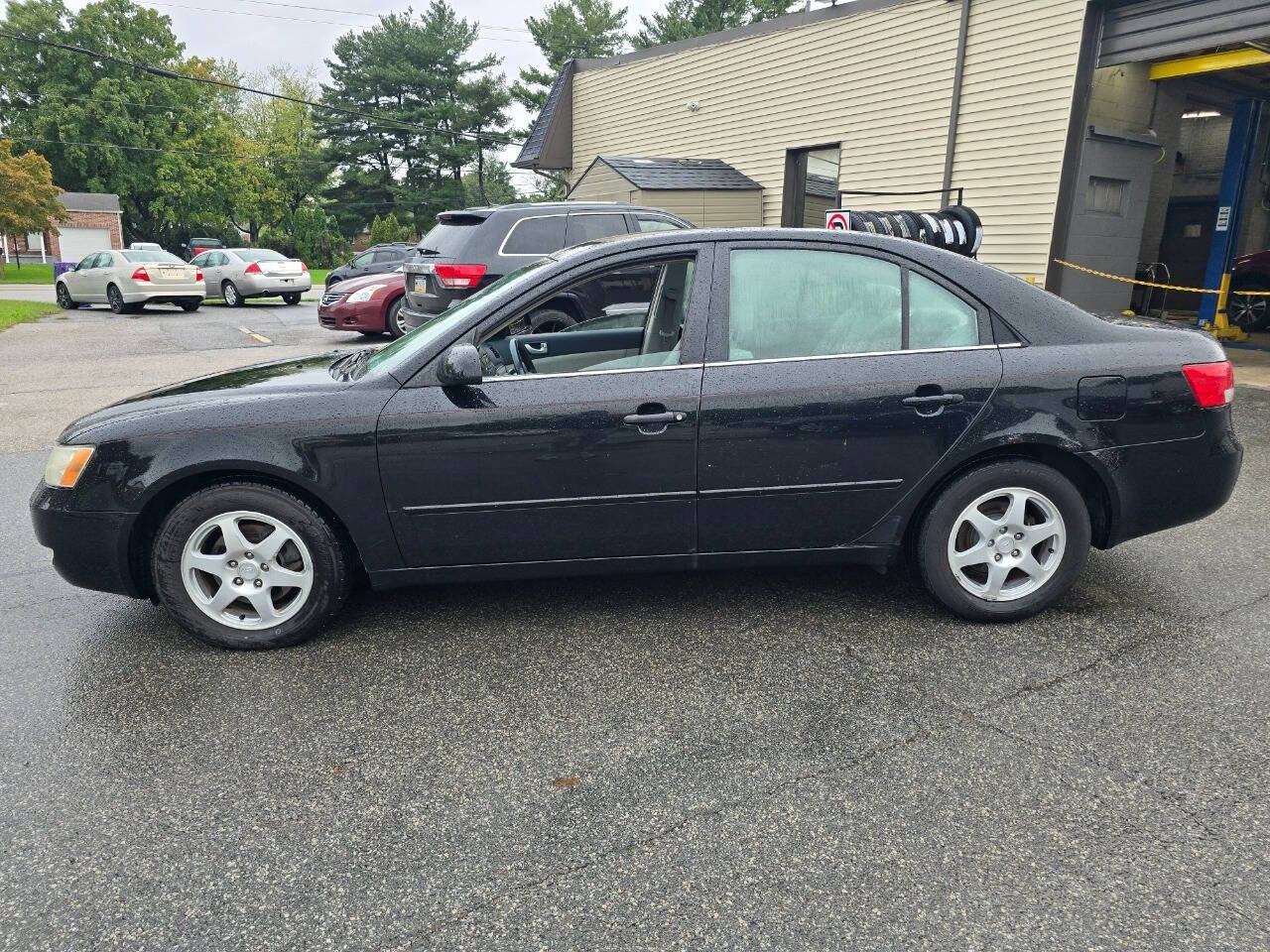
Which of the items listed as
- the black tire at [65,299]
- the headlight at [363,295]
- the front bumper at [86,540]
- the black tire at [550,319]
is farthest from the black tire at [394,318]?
the black tire at [65,299]

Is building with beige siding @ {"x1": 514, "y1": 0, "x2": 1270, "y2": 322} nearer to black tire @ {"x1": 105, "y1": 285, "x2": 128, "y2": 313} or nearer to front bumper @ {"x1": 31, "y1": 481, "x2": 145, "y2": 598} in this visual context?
black tire @ {"x1": 105, "y1": 285, "x2": 128, "y2": 313}

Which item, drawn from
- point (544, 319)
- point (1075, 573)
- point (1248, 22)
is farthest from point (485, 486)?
point (1248, 22)

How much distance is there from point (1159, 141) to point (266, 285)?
18024 millimetres

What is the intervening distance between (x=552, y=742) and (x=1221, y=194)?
13.7 metres

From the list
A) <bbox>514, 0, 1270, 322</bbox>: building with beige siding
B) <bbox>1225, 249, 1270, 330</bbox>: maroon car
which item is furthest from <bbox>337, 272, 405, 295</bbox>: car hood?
<bbox>1225, 249, 1270, 330</bbox>: maroon car

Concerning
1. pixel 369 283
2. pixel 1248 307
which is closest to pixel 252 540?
pixel 369 283

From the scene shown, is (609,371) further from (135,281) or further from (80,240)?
(80,240)

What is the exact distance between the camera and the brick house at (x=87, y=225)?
50.2 metres

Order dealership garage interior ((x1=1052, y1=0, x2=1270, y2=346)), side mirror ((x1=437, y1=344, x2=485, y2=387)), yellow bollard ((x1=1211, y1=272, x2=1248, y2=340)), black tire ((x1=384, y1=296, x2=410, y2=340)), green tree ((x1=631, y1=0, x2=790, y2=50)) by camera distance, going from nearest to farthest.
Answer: side mirror ((x1=437, y1=344, x2=485, y2=387)), dealership garage interior ((x1=1052, y1=0, x2=1270, y2=346)), yellow bollard ((x1=1211, y1=272, x2=1248, y2=340)), black tire ((x1=384, y1=296, x2=410, y2=340)), green tree ((x1=631, y1=0, x2=790, y2=50))

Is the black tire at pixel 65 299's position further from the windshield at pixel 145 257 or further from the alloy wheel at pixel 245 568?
the alloy wheel at pixel 245 568

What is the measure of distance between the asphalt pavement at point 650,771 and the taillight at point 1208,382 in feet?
2.89

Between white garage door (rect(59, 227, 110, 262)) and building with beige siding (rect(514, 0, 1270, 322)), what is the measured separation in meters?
46.4

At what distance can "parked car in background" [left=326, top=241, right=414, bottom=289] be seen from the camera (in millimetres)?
22156

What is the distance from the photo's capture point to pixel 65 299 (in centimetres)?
2098
